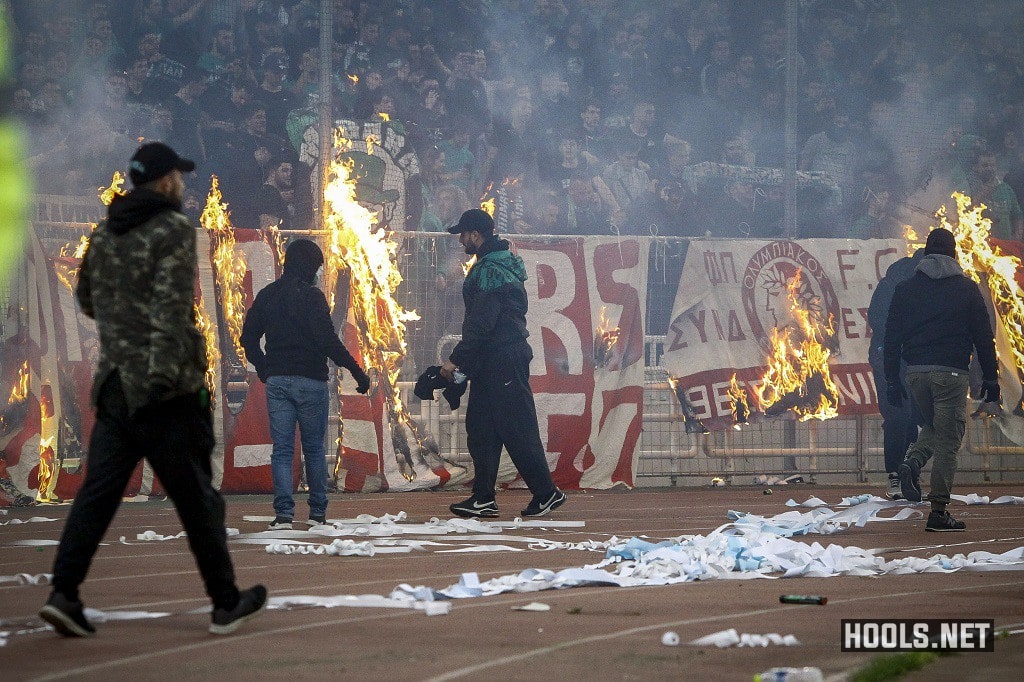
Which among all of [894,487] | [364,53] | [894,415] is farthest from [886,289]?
[364,53]

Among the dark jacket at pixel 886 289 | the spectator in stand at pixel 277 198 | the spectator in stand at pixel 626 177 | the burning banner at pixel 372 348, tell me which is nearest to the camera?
the dark jacket at pixel 886 289

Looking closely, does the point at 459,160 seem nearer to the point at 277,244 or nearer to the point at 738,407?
the point at 277,244

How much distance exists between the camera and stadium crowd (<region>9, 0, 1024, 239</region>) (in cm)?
1642

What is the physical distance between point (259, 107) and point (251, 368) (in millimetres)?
4255

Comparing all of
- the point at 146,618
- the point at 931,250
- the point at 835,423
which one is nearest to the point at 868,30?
the point at 835,423

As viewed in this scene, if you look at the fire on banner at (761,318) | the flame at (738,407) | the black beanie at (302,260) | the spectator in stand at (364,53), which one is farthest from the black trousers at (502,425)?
the spectator in stand at (364,53)

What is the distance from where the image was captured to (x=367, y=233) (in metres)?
14.7

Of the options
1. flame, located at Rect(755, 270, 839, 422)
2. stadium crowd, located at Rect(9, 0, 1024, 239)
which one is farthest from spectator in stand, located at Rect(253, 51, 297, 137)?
flame, located at Rect(755, 270, 839, 422)

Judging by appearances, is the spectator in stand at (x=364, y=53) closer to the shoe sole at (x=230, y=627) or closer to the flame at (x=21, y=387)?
the flame at (x=21, y=387)

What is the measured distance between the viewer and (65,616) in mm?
5281

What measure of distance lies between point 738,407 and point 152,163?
10679 millimetres

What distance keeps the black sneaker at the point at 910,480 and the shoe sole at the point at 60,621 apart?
7818 millimetres

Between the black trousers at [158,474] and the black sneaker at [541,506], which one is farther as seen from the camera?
the black sneaker at [541,506]

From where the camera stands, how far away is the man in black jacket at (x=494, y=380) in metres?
11.2
